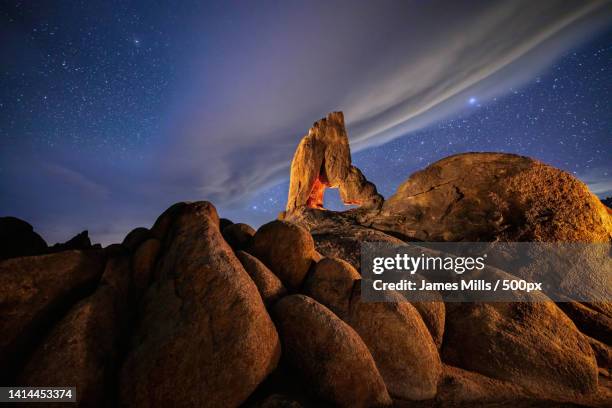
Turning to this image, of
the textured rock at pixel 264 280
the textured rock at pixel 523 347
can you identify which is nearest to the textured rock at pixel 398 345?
the textured rock at pixel 523 347

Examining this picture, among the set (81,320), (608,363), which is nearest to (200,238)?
(81,320)

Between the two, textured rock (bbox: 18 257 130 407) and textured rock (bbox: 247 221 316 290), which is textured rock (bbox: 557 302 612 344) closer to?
textured rock (bbox: 247 221 316 290)

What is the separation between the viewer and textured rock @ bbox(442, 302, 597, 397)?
17.1ft

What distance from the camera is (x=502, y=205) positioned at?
33.1 feet

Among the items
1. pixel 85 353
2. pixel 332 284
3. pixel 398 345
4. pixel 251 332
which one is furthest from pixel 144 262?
pixel 398 345

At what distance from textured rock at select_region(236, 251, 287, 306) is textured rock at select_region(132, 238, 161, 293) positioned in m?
1.66

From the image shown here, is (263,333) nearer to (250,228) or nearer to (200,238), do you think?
(200,238)

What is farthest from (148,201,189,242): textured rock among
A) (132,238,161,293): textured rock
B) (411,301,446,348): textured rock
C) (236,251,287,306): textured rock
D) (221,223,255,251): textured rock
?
(411,301,446,348): textured rock

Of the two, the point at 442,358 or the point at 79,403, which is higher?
the point at 79,403

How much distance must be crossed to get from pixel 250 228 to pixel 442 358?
17.7 feet

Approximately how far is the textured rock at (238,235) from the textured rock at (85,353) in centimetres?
251

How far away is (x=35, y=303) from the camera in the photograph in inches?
144

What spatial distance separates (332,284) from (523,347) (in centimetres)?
440

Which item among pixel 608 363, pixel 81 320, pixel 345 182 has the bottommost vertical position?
pixel 608 363
